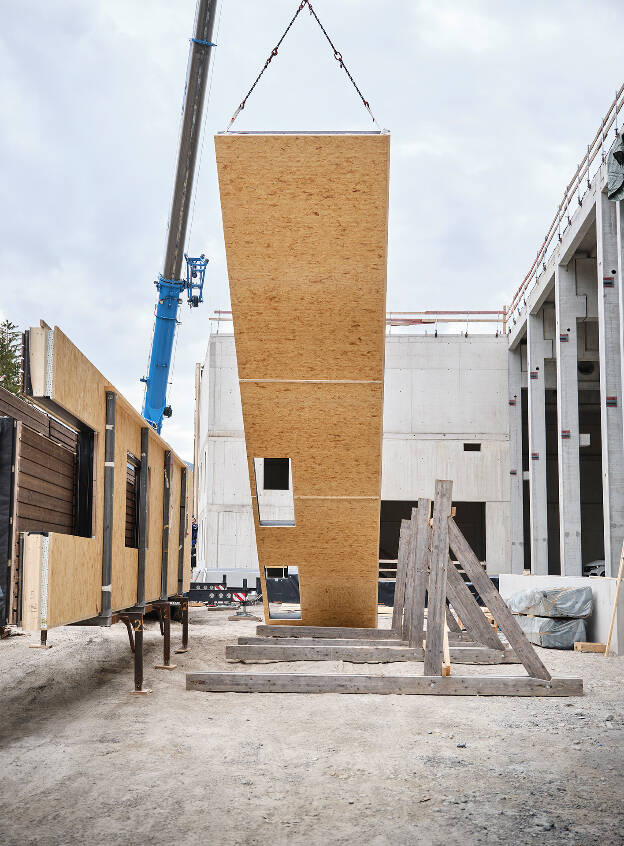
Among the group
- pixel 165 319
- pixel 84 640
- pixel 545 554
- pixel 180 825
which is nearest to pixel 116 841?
pixel 180 825

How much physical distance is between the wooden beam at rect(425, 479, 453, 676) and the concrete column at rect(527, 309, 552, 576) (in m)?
15.6

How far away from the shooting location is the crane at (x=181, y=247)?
1517cm

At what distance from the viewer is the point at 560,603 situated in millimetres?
14742

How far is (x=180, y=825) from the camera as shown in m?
4.46

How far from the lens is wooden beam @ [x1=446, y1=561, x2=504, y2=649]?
10.3 metres

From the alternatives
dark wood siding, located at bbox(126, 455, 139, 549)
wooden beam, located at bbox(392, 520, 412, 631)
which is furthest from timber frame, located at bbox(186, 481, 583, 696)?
dark wood siding, located at bbox(126, 455, 139, 549)

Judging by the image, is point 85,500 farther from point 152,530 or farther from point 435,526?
point 435,526

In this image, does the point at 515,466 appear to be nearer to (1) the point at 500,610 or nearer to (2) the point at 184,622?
(2) the point at 184,622

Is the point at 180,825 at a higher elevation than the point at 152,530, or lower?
lower

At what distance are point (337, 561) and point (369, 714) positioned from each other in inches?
147

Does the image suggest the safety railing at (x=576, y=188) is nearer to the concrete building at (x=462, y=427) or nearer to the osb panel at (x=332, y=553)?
the concrete building at (x=462, y=427)

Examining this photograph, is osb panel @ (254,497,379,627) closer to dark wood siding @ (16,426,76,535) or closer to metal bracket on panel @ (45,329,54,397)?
dark wood siding @ (16,426,76,535)

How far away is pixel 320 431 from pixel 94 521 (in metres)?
2.75

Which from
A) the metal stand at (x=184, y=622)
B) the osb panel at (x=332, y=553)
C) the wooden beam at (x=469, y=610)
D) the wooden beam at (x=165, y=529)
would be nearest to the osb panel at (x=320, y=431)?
the osb panel at (x=332, y=553)
